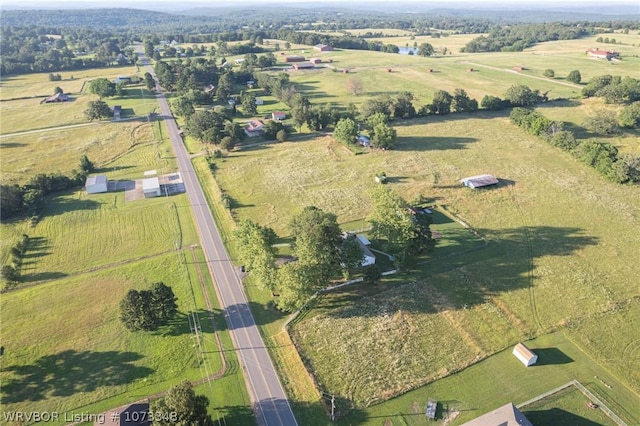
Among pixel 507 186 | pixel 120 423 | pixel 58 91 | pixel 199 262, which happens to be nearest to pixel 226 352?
pixel 120 423

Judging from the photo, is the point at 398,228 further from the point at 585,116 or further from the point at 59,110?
the point at 59,110

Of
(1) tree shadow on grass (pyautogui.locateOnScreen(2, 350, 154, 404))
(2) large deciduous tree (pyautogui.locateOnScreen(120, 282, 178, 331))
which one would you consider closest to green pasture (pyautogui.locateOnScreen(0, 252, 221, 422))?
(1) tree shadow on grass (pyautogui.locateOnScreen(2, 350, 154, 404))

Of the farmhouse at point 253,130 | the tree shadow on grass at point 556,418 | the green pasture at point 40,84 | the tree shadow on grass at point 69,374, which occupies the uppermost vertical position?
the green pasture at point 40,84

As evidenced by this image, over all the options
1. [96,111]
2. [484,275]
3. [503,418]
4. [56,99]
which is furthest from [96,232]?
[56,99]

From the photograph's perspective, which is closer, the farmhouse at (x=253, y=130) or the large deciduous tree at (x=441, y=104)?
the farmhouse at (x=253, y=130)

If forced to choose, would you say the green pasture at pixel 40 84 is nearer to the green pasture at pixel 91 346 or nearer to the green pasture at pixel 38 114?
the green pasture at pixel 38 114

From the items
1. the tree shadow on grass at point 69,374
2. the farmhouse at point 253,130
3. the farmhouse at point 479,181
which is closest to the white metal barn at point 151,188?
the farmhouse at point 253,130

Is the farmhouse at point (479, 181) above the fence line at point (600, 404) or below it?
above

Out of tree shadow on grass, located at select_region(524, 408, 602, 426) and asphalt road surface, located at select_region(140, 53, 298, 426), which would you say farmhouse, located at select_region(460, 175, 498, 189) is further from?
asphalt road surface, located at select_region(140, 53, 298, 426)
